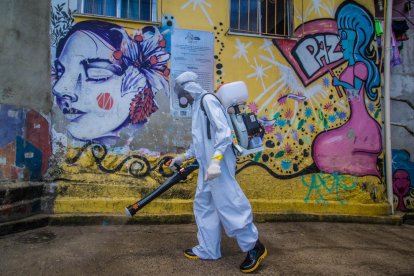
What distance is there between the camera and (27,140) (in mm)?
4832

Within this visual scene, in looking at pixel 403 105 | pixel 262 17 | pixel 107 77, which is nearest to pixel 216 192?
pixel 107 77

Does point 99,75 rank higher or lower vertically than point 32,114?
higher

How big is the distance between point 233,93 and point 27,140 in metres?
2.80

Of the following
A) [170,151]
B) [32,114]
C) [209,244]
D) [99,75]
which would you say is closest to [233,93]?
[209,244]

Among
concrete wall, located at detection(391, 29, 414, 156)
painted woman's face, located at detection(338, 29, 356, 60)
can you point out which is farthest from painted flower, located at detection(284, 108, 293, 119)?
concrete wall, located at detection(391, 29, 414, 156)

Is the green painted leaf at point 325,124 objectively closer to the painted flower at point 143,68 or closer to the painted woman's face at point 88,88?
the painted flower at point 143,68

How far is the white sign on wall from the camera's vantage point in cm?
545

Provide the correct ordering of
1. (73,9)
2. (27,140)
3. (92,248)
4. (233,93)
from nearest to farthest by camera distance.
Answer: (233,93) → (92,248) → (27,140) → (73,9)

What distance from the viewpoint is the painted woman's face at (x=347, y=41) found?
606 centimetres

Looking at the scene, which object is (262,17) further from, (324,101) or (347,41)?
(324,101)

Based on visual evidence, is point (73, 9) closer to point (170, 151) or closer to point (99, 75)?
point (99, 75)

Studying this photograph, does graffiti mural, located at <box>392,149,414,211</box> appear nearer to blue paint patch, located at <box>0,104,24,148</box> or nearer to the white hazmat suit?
the white hazmat suit

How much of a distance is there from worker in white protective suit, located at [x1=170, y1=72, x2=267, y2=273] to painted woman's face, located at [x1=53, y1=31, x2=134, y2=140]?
5.63ft

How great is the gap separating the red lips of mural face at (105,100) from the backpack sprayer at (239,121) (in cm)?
202
